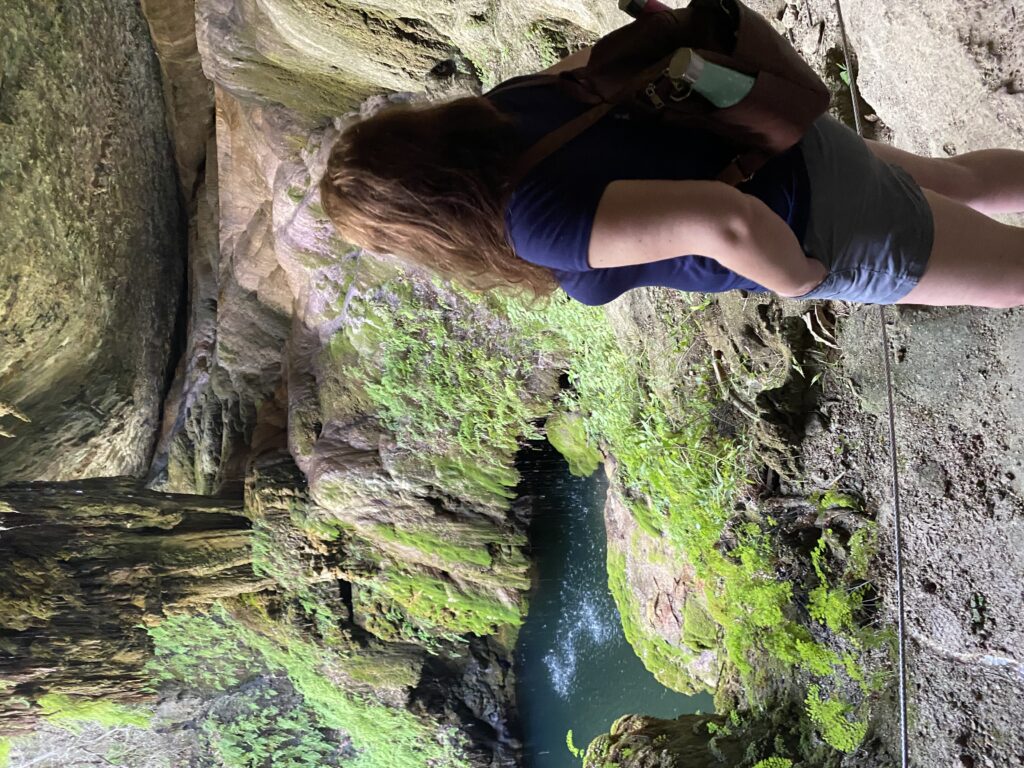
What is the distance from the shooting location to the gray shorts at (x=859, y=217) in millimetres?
1533

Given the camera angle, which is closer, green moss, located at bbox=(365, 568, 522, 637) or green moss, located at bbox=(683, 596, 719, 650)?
green moss, located at bbox=(683, 596, 719, 650)

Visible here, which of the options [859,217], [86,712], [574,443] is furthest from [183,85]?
[859,217]

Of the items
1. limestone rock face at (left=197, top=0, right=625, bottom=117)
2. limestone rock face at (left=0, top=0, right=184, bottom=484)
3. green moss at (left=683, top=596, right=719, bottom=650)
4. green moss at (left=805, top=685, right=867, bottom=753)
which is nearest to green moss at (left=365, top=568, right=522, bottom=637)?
green moss at (left=683, top=596, right=719, bottom=650)

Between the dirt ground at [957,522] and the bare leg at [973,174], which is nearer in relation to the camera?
the bare leg at [973,174]

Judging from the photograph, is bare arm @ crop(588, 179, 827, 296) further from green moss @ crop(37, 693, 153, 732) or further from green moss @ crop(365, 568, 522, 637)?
green moss @ crop(37, 693, 153, 732)

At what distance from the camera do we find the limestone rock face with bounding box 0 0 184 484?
4.93 meters

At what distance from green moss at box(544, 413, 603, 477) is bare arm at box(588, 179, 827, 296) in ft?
12.5

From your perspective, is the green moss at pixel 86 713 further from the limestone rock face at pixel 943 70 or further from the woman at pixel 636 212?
the limestone rock face at pixel 943 70

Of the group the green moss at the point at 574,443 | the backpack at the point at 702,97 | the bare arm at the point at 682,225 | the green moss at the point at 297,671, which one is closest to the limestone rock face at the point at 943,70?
the backpack at the point at 702,97

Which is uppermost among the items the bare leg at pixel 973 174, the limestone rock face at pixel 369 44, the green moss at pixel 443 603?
the limestone rock face at pixel 369 44

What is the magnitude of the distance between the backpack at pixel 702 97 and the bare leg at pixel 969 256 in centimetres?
43

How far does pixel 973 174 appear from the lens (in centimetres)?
181

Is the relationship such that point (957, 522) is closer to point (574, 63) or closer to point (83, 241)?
point (574, 63)

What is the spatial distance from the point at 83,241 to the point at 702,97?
5758 millimetres
